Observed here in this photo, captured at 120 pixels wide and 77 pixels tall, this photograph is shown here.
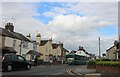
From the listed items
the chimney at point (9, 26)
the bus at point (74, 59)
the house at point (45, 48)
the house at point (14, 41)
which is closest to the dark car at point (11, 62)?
the house at point (14, 41)

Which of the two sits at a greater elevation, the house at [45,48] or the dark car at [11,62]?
the house at [45,48]

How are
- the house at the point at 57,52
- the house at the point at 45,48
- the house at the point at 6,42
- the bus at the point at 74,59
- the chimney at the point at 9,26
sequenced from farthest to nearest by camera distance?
the house at the point at 57,52 < the house at the point at 45,48 < the bus at the point at 74,59 < the chimney at the point at 9,26 < the house at the point at 6,42

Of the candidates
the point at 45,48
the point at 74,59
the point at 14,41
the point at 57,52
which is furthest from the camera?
the point at 57,52

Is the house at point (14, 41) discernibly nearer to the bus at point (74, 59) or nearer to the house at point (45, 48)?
the bus at point (74, 59)

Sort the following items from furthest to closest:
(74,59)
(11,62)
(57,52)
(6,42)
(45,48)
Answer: (57,52)
(45,48)
(74,59)
(6,42)
(11,62)

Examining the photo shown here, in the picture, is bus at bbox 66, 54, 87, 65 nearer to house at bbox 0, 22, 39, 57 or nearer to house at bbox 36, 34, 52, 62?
house at bbox 0, 22, 39, 57

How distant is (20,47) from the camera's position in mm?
53906

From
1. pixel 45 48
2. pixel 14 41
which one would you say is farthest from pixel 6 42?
pixel 45 48

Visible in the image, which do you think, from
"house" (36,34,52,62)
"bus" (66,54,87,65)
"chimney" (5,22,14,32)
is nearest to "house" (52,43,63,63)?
"house" (36,34,52,62)

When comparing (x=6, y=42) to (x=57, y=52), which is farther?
(x=57, y=52)

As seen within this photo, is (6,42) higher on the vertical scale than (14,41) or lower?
lower

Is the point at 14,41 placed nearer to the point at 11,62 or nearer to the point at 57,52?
the point at 11,62

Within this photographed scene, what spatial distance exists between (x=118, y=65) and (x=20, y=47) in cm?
3301

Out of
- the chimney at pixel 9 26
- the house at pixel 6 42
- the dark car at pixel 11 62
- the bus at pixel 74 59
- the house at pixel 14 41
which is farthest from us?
the bus at pixel 74 59
